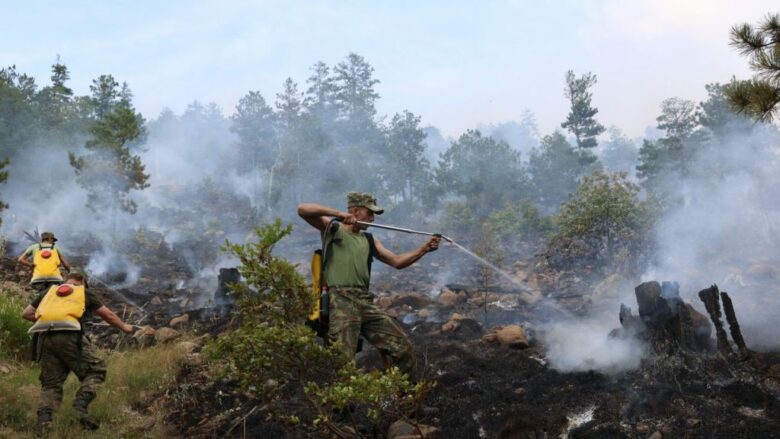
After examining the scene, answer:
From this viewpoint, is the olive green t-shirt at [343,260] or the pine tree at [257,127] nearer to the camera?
the olive green t-shirt at [343,260]

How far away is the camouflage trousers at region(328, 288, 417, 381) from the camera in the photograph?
15.5 ft

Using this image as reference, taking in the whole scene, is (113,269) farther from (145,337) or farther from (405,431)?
(405,431)

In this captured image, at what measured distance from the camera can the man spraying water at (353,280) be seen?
4762 millimetres

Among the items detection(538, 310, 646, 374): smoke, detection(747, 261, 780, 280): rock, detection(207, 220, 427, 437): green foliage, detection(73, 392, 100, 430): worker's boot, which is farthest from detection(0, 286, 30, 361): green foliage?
detection(747, 261, 780, 280): rock

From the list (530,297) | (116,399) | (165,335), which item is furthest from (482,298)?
(116,399)

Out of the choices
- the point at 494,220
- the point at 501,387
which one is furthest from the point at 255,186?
the point at 501,387

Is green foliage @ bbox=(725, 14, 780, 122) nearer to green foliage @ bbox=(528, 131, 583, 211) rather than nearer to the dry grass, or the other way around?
the dry grass

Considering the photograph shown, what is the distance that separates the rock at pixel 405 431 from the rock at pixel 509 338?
353 centimetres

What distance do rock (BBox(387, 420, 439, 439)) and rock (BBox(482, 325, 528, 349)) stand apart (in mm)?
3534

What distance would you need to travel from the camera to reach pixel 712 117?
27891 mm

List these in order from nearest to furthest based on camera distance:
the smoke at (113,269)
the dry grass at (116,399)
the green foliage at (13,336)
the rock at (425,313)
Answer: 1. the dry grass at (116,399)
2. the green foliage at (13,336)
3. the rock at (425,313)
4. the smoke at (113,269)

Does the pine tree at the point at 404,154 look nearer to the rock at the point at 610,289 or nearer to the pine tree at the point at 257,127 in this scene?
the pine tree at the point at 257,127

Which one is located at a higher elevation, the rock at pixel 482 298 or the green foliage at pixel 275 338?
the green foliage at pixel 275 338

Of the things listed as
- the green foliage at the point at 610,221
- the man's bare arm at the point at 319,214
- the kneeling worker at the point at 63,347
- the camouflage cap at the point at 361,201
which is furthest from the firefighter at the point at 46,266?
the green foliage at the point at 610,221
